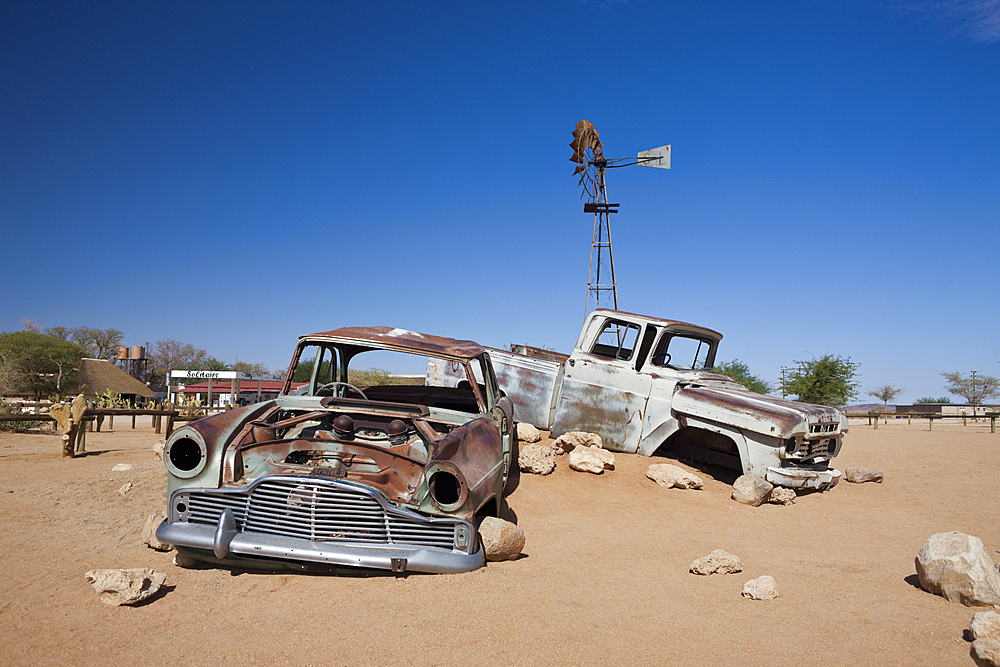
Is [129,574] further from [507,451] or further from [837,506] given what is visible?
[837,506]

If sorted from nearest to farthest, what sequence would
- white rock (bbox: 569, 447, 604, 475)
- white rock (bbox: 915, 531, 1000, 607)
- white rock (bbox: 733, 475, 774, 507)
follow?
1. white rock (bbox: 915, 531, 1000, 607)
2. white rock (bbox: 733, 475, 774, 507)
3. white rock (bbox: 569, 447, 604, 475)

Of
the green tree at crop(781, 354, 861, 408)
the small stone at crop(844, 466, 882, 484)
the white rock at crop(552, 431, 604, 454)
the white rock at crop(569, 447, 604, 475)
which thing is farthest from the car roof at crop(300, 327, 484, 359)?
the green tree at crop(781, 354, 861, 408)

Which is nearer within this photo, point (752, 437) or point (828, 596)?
point (828, 596)

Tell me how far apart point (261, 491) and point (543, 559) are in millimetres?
1984

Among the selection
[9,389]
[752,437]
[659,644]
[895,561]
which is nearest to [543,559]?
[659,644]

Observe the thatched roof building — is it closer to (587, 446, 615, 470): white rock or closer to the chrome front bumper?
(587, 446, 615, 470): white rock

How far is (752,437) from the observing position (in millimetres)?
7434

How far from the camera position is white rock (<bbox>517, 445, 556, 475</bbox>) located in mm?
7441

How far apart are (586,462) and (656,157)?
9886mm

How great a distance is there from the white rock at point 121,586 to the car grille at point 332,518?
590 mm

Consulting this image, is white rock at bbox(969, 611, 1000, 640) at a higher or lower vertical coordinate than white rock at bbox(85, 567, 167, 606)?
higher

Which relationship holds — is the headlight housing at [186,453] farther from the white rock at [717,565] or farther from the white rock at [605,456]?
the white rock at [605,456]

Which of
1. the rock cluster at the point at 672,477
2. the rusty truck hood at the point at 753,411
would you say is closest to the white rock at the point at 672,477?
the rock cluster at the point at 672,477

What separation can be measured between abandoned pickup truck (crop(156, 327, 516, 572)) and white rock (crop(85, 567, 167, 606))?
0.37 metres
